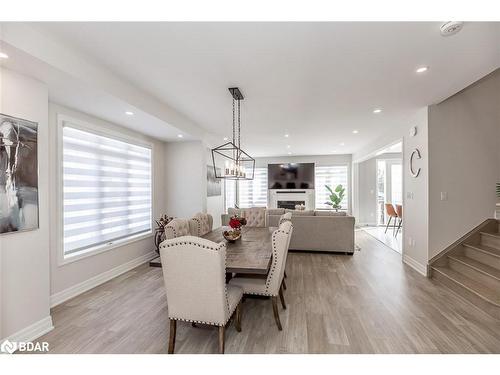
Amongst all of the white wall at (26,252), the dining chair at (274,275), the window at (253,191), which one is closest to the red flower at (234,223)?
the dining chair at (274,275)

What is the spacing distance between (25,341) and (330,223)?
4.65 metres

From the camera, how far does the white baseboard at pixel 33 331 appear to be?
201cm

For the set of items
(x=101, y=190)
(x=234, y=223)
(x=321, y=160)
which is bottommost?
(x=234, y=223)

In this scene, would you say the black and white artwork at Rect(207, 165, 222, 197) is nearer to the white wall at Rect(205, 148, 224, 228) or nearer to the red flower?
the white wall at Rect(205, 148, 224, 228)

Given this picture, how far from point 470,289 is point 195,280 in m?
3.38

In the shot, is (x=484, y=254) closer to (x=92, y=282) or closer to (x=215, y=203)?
(x=215, y=203)

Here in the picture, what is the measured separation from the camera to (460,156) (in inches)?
139

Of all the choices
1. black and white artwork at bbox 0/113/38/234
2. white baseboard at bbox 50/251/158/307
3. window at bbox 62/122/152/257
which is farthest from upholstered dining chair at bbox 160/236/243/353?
window at bbox 62/122/152/257

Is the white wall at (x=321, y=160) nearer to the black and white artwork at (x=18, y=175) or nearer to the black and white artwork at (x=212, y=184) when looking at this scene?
the black and white artwork at (x=212, y=184)

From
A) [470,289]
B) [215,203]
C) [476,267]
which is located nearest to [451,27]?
[470,289]

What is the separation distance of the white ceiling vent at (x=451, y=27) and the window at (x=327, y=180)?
278 inches

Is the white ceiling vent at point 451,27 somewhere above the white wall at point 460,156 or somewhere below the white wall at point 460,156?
above
